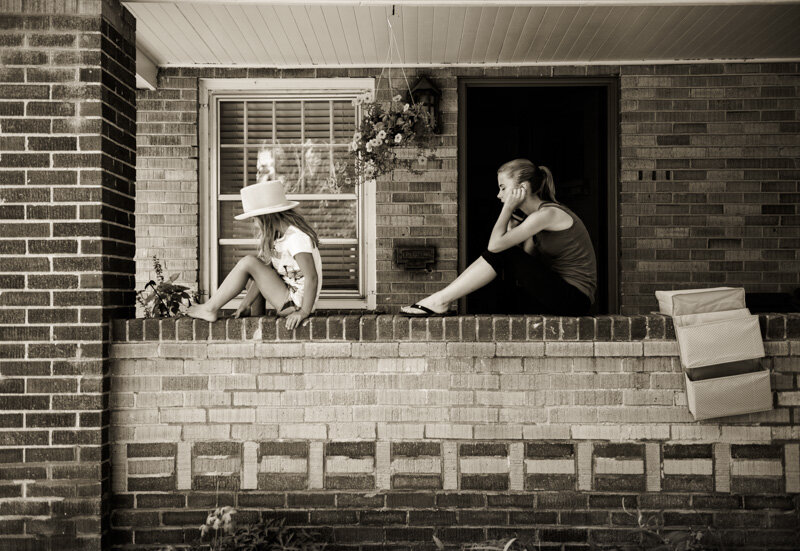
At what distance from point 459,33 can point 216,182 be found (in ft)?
7.98

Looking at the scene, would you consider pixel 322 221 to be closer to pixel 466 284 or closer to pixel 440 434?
pixel 466 284

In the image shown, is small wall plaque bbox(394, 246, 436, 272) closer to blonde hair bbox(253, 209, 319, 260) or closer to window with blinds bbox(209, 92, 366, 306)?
window with blinds bbox(209, 92, 366, 306)

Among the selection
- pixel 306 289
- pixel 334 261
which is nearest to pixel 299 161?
Answer: pixel 334 261

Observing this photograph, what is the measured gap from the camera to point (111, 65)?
3580mm

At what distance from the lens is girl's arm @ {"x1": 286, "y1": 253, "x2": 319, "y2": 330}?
11.3 feet

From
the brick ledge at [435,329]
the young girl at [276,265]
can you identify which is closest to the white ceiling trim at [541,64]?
the young girl at [276,265]

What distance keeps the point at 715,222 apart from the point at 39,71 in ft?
16.5

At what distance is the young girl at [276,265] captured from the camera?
12.1ft

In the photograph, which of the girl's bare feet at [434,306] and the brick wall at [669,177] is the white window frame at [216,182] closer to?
the brick wall at [669,177]

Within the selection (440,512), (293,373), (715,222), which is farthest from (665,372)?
(715,222)

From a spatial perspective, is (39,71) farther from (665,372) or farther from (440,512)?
(665,372)

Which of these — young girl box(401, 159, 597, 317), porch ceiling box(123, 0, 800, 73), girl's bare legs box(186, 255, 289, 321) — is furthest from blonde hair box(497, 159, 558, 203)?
girl's bare legs box(186, 255, 289, 321)

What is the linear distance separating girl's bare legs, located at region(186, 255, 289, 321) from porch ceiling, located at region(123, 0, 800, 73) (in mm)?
1718

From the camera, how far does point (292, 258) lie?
3975 millimetres
